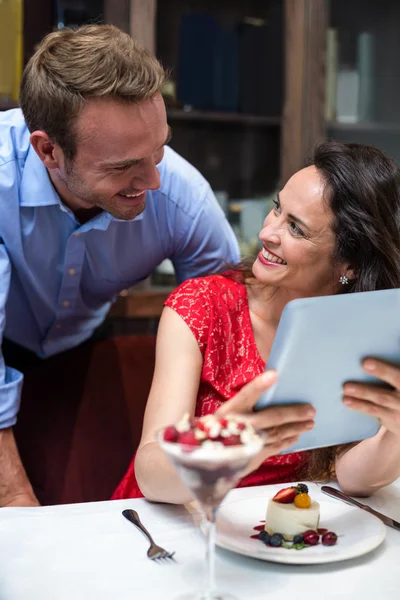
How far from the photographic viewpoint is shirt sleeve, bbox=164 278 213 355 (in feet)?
5.39

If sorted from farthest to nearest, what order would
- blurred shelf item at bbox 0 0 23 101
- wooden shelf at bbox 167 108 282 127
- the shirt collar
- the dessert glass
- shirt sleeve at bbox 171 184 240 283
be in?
wooden shelf at bbox 167 108 282 127
blurred shelf item at bbox 0 0 23 101
shirt sleeve at bbox 171 184 240 283
the shirt collar
the dessert glass

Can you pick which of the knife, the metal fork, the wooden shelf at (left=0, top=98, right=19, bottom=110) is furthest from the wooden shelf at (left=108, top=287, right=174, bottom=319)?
the metal fork

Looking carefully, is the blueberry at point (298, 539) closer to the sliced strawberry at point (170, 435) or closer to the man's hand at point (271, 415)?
the man's hand at point (271, 415)

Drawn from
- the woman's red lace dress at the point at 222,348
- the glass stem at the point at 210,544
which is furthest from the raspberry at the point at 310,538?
the woman's red lace dress at the point at 222,348

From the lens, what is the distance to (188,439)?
3.05ft

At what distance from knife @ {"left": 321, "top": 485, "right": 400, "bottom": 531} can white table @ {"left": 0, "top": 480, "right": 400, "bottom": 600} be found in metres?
0.02

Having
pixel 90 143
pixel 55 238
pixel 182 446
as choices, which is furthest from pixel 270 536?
pixel 55 238

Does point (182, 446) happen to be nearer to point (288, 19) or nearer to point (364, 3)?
point (288, 19)

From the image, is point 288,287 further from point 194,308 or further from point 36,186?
point 36,186

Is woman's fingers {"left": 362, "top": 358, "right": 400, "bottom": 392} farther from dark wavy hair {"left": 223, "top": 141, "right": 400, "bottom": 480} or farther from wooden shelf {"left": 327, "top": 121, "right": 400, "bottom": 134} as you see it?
wooden shelf {"left": 327, "top": 121, "right": 400, "bottom": 134}

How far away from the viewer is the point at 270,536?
116 cm

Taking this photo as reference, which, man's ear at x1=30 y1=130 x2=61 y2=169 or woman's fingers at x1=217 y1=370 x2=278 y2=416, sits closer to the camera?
woman's fingers at x1=217 y1=370 x2=278 y2=416

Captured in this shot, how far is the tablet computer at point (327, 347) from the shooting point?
1.07 metres

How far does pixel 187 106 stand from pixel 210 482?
240 centimetres
